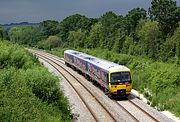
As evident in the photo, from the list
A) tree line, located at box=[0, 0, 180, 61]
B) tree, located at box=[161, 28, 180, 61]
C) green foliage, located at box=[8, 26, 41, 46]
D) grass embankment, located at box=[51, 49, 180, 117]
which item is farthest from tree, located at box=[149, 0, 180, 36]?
green foliage, located at box=[8, 26, 41, 46]

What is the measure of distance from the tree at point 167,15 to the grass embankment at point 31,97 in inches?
1944

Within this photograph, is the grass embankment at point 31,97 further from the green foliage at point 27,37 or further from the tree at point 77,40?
the green foliage at point 27,37

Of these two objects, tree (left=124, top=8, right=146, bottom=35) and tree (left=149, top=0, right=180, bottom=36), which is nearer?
tree (left=149, top=0, right=180, bottom=36)

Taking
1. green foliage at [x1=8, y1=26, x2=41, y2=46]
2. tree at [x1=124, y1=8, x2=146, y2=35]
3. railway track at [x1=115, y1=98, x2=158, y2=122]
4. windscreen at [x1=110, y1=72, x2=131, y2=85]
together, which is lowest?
green foliage at [x1=8, y1=26, x2=41, y2=46]

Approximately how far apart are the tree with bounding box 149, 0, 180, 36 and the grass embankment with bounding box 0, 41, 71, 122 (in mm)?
49374

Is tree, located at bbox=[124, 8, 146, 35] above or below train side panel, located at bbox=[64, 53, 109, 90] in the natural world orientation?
above

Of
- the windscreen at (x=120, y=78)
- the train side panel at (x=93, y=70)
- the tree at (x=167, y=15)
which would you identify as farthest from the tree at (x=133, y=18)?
the windscreen at (x=120, y=78)

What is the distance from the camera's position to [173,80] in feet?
108

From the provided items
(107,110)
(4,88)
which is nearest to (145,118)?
(107,110)

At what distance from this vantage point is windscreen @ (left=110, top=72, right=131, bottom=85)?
31.9 m

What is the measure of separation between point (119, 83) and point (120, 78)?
0.49 meters

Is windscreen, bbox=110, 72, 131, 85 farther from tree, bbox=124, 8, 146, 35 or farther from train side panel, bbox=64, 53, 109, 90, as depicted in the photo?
tree, bbox=124, 8, 146, 35

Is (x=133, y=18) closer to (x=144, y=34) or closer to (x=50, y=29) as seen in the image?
(x=144, y=34)

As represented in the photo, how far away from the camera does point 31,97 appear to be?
67.4ft
